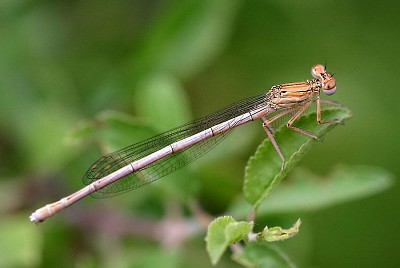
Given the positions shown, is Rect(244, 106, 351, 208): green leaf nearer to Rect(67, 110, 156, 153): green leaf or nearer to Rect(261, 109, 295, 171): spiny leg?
Rect(261, 109, 295, 171): spiny leg

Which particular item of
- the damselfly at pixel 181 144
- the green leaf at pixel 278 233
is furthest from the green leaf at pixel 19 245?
the green leaf at pixel 278 233

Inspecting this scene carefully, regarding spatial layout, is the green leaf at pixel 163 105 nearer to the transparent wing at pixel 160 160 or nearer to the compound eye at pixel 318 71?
the transparent wing at pixel 160 160

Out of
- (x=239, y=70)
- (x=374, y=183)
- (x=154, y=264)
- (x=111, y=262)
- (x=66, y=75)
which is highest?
(x=66, y=75)

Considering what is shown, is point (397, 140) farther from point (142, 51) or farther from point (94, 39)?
point (94, 39)

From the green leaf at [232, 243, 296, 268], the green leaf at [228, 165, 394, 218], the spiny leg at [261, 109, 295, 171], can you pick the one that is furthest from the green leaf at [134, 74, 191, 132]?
the green leaf at [232, 243, 296, 268]

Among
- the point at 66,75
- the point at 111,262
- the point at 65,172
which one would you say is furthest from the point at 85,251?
the point at 66,75

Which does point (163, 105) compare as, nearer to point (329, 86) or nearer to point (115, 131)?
point (115, 131)
